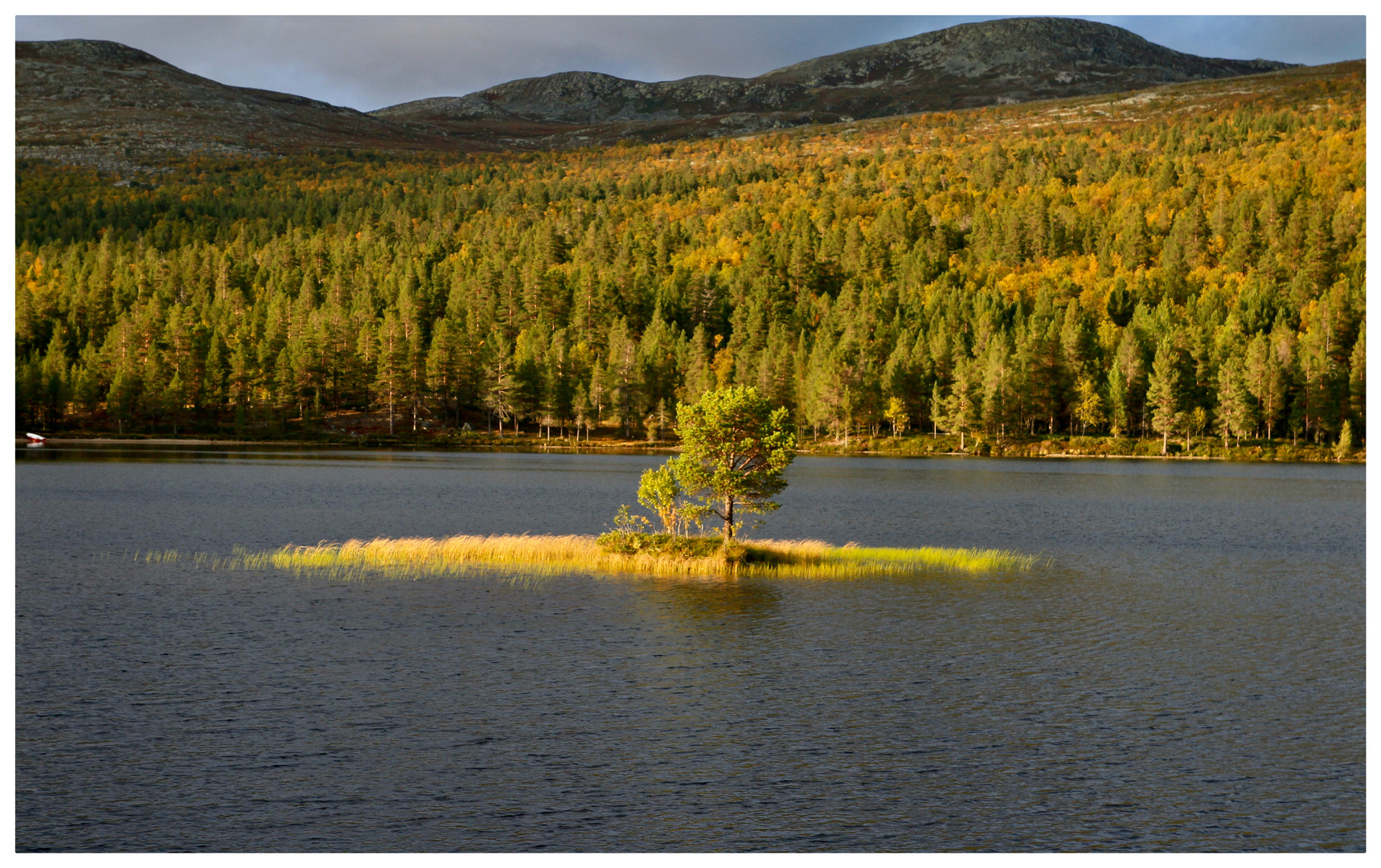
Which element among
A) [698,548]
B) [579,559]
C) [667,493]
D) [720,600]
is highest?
[667,493]

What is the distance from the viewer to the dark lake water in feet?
68.5

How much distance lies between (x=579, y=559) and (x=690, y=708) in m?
23.8

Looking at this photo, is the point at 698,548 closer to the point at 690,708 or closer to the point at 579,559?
the point at 579,559

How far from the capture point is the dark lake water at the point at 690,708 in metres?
20.9

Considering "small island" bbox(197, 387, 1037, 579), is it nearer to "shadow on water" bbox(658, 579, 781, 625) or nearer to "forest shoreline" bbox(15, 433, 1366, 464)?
"shadow on water" bbox(658, 579, 781, 625)

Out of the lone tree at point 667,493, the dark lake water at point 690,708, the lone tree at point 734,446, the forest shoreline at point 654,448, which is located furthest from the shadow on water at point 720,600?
the forest shoreline at point 654,448

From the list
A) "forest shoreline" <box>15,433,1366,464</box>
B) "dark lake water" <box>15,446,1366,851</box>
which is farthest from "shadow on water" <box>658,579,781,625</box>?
"forest shoreline" <box>15,433,1366,464</box>

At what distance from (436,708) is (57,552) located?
105 feet

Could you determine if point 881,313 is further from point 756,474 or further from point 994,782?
point 994,782

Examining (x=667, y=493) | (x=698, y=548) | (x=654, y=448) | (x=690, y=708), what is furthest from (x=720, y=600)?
(x=654, y=448)

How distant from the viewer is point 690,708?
27953 mm

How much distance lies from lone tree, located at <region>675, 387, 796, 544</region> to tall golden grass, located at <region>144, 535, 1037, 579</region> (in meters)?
2.51

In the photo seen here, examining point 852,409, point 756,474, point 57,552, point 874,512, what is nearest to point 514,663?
point 756,474

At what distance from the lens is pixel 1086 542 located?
2420 inches
